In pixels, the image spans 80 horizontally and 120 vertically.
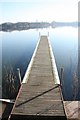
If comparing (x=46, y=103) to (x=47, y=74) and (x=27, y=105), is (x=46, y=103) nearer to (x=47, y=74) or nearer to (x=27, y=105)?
(x=27, y=105)

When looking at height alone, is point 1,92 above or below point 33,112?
below

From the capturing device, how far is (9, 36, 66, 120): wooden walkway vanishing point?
971cm

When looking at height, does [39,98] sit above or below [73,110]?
above

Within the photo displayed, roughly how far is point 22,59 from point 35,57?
33.2 feet

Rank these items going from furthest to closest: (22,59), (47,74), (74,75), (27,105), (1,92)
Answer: (22,59) → (74,75) → (1,92) → (47,74) → (27,105)

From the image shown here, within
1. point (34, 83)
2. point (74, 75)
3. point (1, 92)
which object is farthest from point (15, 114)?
point (74, 75)

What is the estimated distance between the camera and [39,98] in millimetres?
11086

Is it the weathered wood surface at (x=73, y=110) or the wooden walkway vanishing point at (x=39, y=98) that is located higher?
the wooden walkway vanishing point at (x=39, y=98)

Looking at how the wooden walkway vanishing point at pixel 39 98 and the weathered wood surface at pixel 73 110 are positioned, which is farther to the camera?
the weathered wood surface at pixel 73 110

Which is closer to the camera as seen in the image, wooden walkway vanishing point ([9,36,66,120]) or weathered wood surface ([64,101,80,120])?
wooden walkway vanishing point ([9,36,66,120])

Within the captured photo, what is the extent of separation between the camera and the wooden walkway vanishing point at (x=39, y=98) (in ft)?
31.9

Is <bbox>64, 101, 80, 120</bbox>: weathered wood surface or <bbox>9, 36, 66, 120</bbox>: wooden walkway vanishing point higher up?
<bbox>9, 36, 66, 120</bbox>: wooden walkway vanishing point

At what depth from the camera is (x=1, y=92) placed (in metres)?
18.2

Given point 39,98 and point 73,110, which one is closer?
point 39,98
